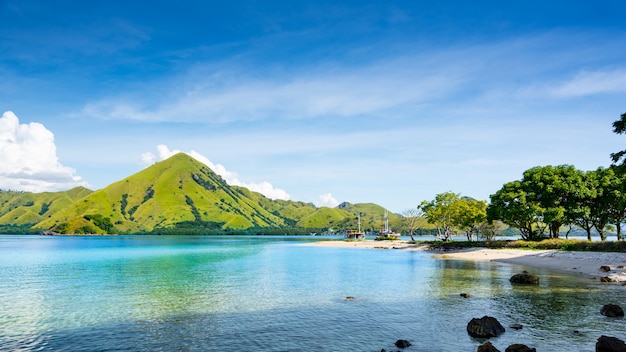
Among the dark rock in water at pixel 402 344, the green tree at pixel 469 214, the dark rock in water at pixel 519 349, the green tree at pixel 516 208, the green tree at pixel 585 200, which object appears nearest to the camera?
the dark rock in water at pixel 519 349

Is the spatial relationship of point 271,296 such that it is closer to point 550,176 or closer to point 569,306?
point 569,306

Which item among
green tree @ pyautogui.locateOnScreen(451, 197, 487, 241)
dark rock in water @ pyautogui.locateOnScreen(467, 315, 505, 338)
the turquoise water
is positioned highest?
green tree @ pyautogui.locateOnScreen(451, 197, 487, 241)

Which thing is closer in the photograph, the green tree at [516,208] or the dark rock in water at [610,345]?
the dark rock in water at [610,345]

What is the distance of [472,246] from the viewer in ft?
385

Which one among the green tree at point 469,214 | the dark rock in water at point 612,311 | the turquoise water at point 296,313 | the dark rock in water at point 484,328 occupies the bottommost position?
the turquoise water at point 296,313

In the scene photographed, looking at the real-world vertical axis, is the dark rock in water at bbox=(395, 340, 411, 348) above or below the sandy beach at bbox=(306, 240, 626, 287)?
below

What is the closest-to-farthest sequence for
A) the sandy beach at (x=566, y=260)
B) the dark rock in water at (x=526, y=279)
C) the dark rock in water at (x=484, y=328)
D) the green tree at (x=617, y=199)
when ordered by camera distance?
1. the dark rock in water at (x=484, y=328)
2. the dark rock in water at (x=526, y=279)
3. the sandy beach at (x=566, y=260)
4. the green tree at (x=617, y=199)

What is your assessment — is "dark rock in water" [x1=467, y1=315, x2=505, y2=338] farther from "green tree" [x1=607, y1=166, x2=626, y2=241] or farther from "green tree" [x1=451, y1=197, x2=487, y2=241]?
"green tree" [x1=451, y1=197, x2=487, y2=241]

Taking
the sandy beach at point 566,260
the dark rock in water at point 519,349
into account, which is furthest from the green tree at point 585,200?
the dark rock in water at point 519,349

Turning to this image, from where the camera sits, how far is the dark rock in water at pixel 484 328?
2625 cm

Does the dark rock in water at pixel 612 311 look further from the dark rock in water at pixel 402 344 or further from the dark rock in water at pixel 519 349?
the dark rock in water at pixel 402 344

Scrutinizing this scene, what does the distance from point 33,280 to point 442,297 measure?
193 ft

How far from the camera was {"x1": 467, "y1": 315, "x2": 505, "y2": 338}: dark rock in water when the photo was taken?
26.2 metres

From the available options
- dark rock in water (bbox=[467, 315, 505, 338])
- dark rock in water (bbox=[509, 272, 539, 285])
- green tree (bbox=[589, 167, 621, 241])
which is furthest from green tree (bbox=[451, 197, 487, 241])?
dark rock in water (bbox=[467, 315, 505, 338])
